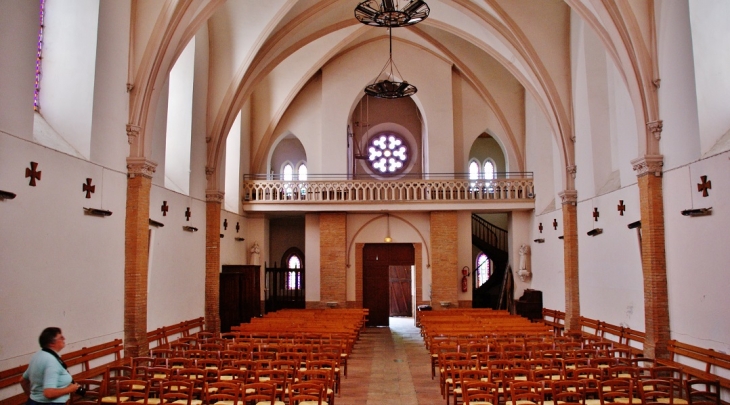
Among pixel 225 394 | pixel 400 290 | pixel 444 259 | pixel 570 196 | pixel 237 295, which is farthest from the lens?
pixel 400 290

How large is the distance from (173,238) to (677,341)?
11.9 metres

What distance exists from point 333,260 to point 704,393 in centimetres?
1664

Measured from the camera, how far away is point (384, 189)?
23.7 m

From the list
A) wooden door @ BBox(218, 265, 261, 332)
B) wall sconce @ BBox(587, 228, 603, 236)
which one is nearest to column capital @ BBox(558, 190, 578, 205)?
wall sconce @ BBox(587, 228, 603, 236)

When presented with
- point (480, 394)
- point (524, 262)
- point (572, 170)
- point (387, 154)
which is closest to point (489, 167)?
point (387, 154)

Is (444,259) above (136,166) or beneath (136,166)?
beneath

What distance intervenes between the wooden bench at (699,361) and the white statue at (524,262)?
11.3 meters

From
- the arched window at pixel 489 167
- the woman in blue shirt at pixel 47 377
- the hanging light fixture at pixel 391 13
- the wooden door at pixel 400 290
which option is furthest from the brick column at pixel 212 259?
the arched window at pixel 489 167

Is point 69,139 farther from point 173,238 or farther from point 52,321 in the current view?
point 173,238

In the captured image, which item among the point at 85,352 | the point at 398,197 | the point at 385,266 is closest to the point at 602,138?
the point at 398,197

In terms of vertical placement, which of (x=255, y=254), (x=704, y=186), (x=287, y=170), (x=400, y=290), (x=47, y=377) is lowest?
(x=400, y=290)

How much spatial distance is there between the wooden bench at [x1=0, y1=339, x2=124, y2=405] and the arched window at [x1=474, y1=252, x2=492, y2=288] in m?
19.1

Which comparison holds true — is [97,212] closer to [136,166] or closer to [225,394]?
[136,166]

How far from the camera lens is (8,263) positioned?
9.08m
